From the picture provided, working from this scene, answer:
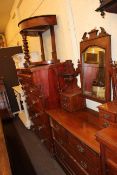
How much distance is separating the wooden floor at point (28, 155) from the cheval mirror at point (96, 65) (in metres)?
1.18

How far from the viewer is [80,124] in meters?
1.74

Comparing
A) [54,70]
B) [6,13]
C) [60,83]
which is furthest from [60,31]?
[6,13]

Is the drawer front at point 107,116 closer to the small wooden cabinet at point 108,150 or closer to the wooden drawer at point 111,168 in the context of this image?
the small wooden cabinet at point 108,150

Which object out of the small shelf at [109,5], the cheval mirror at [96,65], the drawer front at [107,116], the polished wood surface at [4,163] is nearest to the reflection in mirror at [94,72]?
the cheval mirror at [96,65]

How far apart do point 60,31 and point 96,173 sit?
6.10ft

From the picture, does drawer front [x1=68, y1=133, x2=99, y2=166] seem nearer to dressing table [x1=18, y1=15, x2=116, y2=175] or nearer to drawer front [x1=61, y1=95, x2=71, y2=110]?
dressing table [x1=18, y1=15, x2=116, y2=175]

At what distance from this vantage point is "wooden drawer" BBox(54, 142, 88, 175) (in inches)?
69.4

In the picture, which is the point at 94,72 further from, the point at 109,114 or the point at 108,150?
the point at 108,150

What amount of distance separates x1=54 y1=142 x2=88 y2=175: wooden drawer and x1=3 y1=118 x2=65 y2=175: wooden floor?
217 millimetres

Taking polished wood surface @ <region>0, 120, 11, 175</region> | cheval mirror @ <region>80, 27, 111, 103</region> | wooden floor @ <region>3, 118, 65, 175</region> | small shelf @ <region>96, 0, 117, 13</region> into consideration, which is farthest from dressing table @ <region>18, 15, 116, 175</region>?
polished wood surface @ <region>0, 120, 11, 175</region>

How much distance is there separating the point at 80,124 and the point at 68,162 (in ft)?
1.79

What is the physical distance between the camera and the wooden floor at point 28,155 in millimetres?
2377

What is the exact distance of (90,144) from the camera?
137 centimetres

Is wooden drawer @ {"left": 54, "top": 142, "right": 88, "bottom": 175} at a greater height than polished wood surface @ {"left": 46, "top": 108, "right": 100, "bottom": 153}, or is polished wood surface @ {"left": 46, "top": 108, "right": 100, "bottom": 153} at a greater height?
polished wood surface @ {"left": 46, "top": 108, "right": 100, "bottom": 153}
